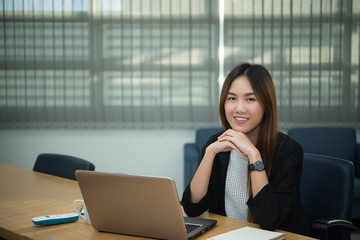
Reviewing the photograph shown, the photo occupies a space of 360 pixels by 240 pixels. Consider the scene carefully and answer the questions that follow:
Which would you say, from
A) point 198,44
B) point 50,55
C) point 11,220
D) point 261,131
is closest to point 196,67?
point 198,44

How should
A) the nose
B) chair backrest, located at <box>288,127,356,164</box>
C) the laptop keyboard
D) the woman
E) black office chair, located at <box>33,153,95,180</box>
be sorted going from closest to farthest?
the laptop keyboard → the woman → the nose → black office chair, located at <box>33,153,95,180</box> → chair backrest, located at <box>288,127,356,164</box>

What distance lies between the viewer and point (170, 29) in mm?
4262

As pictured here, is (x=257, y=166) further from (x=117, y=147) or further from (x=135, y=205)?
(x=117, y=147)

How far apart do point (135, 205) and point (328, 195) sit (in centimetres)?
95

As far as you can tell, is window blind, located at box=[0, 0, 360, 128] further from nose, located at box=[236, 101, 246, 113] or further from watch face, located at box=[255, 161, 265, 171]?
watch face, located at box=[255, 161, 265, 171]

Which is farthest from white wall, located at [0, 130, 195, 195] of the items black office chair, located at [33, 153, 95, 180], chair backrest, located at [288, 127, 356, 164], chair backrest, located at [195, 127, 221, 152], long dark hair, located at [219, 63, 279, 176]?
long dark hair, located at [219, 63, 279, 176]

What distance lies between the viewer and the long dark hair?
171cm

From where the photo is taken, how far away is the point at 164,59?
4285 mm

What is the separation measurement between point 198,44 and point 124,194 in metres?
3.18

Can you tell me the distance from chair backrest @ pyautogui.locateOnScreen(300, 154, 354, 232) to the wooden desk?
1.61 feet

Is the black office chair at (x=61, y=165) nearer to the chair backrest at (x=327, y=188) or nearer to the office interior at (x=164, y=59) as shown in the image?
the chair backrest at (x=327, y=188)

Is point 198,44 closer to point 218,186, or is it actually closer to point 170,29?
point 170,29

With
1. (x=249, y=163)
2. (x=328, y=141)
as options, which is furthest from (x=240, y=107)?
(x=328, y=141)

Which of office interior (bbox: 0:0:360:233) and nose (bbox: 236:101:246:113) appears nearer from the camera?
nose (bbox: 236:101:246:113)
